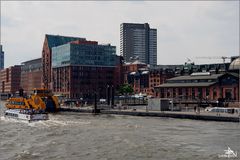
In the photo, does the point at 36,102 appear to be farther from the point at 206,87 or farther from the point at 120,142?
the point at 206,87

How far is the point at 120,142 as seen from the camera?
221ft

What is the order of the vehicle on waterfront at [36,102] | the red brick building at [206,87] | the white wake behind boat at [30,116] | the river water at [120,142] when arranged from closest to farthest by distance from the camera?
the river water at [120,142] < the white wake behind boat at [30,116] < the vehicle on waterfront at [36,102] < the red brick building at [206,87]

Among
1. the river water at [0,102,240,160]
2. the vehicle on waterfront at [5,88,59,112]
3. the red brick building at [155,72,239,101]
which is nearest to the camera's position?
the river water at [0,102,240,160]

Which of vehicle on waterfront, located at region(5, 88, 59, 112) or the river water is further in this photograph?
vehicle on waterfront, located at region(5, 88, 59, 112)

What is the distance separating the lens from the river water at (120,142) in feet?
185

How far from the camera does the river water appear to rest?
5624 centimetres

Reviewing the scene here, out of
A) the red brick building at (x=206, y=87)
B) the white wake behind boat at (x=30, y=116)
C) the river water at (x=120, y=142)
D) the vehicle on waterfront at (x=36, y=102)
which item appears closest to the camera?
the river water at (x=120, y=142)

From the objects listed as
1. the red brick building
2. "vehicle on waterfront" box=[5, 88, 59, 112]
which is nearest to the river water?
"vehicle on waterfront" box=[5, 88, 59, 112]

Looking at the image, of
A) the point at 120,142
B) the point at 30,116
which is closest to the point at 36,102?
the point at 30,116

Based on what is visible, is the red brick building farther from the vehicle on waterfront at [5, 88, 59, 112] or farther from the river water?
the river water

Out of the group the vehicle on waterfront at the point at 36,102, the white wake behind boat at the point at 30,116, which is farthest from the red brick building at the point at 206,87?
the white wake behind boat at the point at 30,116

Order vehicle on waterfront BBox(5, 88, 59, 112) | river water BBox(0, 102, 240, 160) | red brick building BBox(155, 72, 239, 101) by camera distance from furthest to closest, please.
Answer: red brick building BBox(155, 72, 239, 101), vehicle on waterfront BBox(5, 88, 59, 112), river water BBox(0, 102, 240, 160)

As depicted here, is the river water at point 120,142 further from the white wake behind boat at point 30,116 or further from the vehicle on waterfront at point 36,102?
the vehicle on waterfront at point 36,102

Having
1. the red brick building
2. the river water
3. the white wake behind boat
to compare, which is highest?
the red brick building
